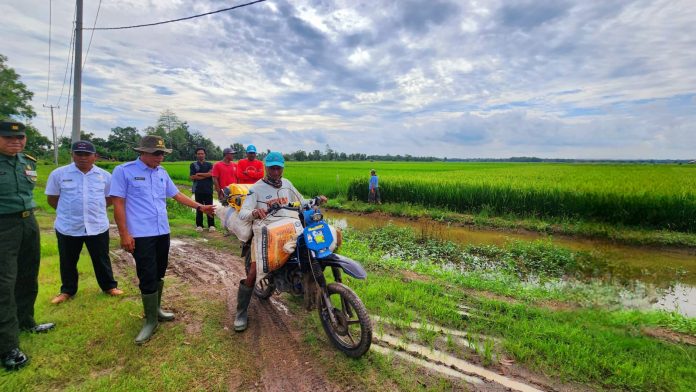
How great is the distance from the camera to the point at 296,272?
11.0ft

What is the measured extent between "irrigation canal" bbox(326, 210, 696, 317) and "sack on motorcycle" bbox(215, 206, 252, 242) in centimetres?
545

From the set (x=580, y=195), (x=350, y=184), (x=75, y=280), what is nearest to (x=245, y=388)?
(x=75, y=280)

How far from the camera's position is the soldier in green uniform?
8.86ft

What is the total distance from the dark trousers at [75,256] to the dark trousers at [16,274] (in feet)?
2.06

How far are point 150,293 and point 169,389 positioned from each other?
3.37ft

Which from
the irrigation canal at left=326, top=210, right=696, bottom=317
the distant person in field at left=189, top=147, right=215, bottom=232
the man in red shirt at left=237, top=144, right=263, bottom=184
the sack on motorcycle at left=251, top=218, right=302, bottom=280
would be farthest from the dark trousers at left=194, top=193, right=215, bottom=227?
the irrigation canal at left=326, top=210, right=696, bottom=317

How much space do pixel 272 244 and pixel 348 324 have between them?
1000mm

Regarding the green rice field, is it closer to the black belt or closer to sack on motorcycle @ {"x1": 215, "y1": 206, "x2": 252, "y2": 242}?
sack on motorcycle @ {"x1": 215, "y1": 206, "x2": 252, "y2": 242}

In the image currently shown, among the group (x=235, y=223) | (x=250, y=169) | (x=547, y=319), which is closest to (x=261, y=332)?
(x=235, y=223)

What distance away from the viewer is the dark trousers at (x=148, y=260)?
10.3 feet

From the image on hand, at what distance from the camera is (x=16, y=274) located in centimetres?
285

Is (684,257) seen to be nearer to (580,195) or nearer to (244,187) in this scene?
(580,195)

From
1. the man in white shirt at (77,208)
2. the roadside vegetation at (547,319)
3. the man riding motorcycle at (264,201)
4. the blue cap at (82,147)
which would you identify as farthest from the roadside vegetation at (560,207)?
the blue cap at (82,147)

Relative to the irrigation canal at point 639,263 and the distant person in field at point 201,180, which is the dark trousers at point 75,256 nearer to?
the distant person in field at point 201,180
